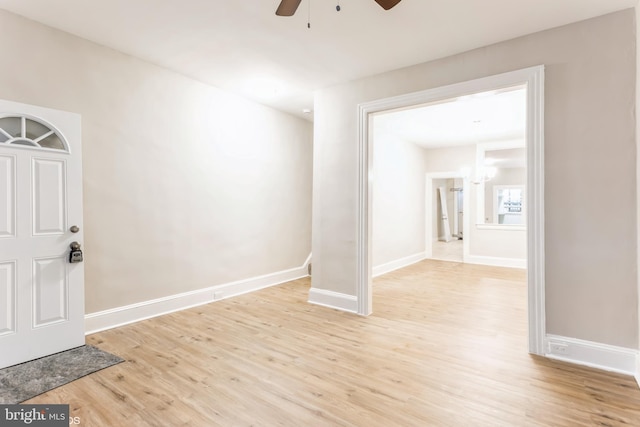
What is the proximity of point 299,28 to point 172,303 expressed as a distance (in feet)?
11.1

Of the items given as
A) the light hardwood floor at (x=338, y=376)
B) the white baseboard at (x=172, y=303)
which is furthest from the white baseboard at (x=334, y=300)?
the white baseboard at (x=172, y=303)

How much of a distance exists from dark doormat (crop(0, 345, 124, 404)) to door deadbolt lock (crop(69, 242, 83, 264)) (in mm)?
797

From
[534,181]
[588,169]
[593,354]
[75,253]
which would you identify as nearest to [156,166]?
[75,253]

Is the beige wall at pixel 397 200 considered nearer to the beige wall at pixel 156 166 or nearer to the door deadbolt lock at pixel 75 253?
the beige wall at pixel 156 166

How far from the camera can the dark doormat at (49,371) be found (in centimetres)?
224

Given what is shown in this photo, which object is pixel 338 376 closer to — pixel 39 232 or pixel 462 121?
pixel 39 232

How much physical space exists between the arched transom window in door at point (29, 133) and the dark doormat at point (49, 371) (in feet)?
5.86

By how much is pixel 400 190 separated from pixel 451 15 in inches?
192

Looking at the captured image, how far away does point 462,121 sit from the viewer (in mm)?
5922

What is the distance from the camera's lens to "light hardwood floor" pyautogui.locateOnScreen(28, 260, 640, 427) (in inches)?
79.3

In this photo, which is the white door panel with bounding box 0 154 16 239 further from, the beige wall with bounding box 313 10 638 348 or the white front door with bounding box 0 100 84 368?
the beige wall with bounding box 313 10 638 348

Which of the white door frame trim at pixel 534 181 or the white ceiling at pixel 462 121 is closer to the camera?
the white door frame trim at pixel 534 181

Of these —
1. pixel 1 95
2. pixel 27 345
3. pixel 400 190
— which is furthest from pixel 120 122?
pixel 400 190

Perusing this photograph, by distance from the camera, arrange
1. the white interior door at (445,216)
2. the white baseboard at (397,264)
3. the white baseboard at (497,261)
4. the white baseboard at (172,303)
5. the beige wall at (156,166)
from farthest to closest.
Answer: the white interior door at (445,216) < the white baseboard at (497,261) < the white baseboard at (397,264) < the white baseboard at (172,303) < the beige wall at (156,166)
